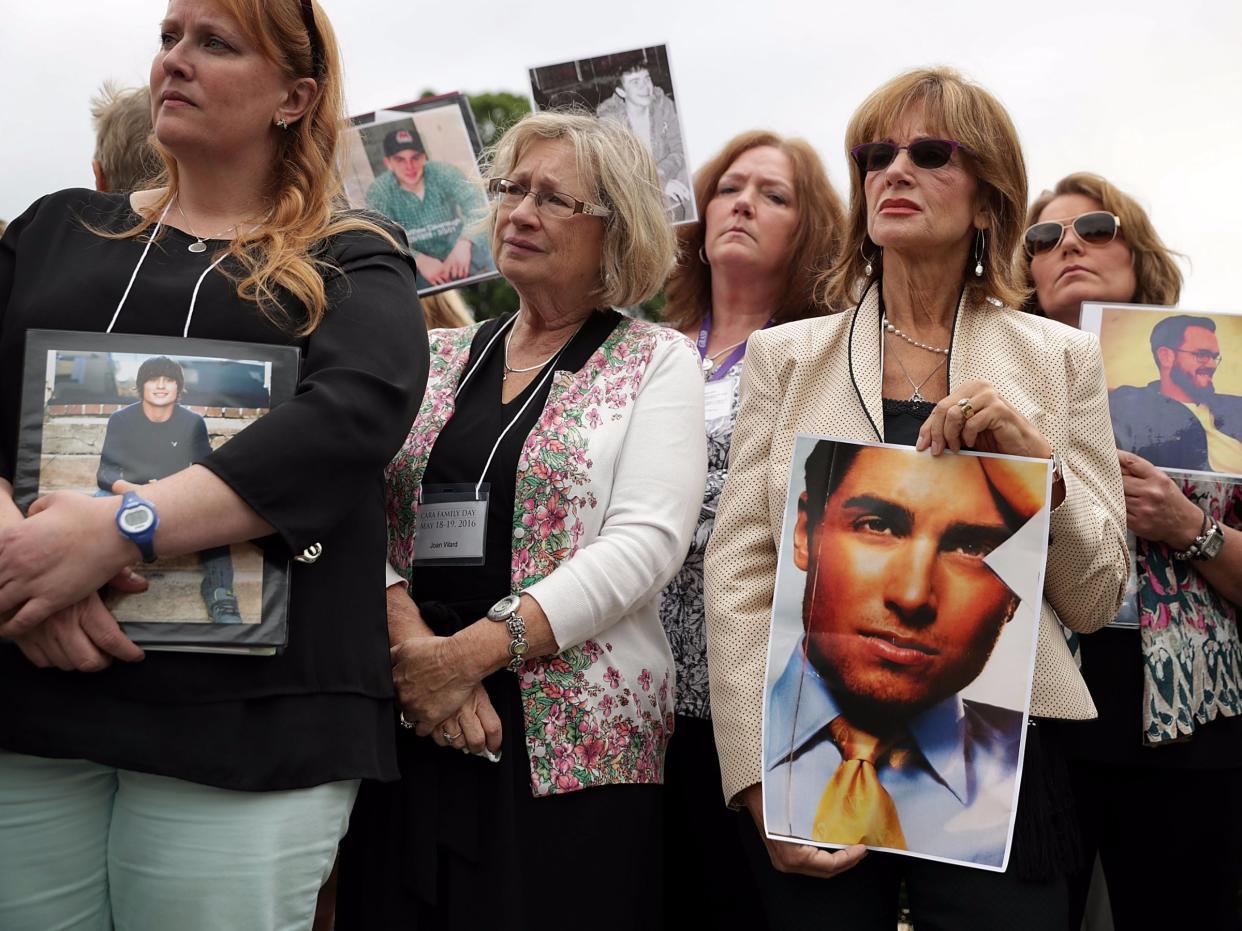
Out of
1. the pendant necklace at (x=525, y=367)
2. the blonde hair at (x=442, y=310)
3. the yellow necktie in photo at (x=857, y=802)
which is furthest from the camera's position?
the blonde hair at (x=442, y=310)

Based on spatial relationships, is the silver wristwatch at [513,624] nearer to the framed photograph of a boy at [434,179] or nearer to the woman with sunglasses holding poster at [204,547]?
the woman with sunglasses holding poster at [204,547]

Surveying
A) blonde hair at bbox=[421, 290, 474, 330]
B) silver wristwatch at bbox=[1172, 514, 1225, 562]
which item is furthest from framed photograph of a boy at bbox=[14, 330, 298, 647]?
blonde hair at bbox=[421, 290, 474, 330]

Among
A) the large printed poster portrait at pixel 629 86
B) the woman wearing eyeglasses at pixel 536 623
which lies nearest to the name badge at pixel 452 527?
the woman wearing eyeglasses at pixel 536 623

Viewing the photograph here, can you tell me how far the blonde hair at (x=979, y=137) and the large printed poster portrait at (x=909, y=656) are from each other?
657mm

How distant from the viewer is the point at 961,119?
282cm

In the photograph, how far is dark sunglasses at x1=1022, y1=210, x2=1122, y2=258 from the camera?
4.00 m

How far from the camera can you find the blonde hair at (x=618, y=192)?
329 centimetres

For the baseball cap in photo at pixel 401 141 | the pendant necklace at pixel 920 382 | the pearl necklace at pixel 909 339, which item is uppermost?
the baseball cap in photo at pixel 401 141

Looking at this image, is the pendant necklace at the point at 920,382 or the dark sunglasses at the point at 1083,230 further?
the dark sunglasses at the point at 1083,230

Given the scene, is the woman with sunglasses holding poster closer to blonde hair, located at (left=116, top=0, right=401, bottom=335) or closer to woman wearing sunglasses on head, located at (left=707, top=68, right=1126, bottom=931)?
blonde hair, located at (left=116, top=0, right=401, bottom=335)

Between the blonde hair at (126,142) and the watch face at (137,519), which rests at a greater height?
the blonde hair at (126,142)

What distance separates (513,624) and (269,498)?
0.74 meters

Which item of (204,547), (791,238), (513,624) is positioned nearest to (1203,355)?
(791,238)

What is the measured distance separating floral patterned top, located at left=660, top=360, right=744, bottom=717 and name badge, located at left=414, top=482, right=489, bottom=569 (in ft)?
2.24
